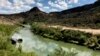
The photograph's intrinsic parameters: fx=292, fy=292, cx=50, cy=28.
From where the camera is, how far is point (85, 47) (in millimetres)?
55312

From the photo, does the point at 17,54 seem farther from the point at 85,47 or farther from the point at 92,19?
the point at 92,19

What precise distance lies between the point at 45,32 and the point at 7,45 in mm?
51197

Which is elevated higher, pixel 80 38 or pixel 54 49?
pixel 54 49

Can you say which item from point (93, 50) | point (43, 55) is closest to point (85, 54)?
point (93, 50)

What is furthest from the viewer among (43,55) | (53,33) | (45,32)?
(45,32)

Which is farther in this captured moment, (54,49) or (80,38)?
(80,38)

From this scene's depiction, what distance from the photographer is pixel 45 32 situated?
8512 cm

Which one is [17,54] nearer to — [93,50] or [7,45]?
[7,45]

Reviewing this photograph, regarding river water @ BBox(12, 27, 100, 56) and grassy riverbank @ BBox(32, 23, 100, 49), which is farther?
grassy riverbank @ BBox(32, 23, 100, 49)

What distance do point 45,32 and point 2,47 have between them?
169 ft

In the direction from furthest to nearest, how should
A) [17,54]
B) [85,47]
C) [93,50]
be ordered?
[85,47], [93,50], [17,54]

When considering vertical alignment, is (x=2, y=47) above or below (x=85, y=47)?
above

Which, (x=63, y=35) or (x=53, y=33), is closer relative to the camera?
(x=63, y=35)

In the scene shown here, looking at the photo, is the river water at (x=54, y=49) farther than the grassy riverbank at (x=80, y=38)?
No
